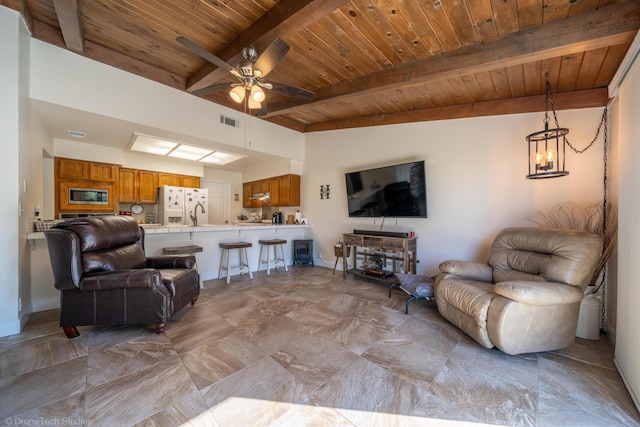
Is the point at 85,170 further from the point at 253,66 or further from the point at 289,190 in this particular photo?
the point at 253,66

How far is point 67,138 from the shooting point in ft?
13.4

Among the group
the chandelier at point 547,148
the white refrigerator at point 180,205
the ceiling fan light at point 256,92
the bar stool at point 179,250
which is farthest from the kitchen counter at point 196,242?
the chandelier at point 547,148

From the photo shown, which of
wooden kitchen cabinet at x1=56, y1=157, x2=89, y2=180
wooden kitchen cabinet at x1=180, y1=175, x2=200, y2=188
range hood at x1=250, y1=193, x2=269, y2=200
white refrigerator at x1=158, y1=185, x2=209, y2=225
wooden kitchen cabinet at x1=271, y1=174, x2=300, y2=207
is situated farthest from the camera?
range hood at x1=250, y1=193, x2=269, y2=200

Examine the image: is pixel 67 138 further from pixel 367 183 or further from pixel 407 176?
pixel 407 176

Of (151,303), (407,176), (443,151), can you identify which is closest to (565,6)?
(443,151)

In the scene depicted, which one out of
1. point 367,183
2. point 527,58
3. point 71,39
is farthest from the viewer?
point 367,183

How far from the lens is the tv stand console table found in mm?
3709

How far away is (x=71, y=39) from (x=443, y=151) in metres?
4.75

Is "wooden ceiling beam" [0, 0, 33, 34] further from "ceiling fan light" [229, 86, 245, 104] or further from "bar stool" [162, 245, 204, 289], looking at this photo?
"bar stool" [162, 245, 204, 289]

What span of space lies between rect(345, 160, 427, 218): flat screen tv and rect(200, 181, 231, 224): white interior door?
13.0 feet

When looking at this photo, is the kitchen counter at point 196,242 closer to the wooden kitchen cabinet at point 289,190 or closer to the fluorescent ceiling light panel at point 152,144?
the wooden kitchen cabinet at point 289,190

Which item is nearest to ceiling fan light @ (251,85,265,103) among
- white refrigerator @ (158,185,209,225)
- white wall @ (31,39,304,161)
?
white wall @ (31,39,304,161)

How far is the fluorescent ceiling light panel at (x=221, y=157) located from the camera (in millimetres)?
4793

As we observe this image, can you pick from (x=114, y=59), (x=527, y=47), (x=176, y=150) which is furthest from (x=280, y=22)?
(x=176, y=150)
